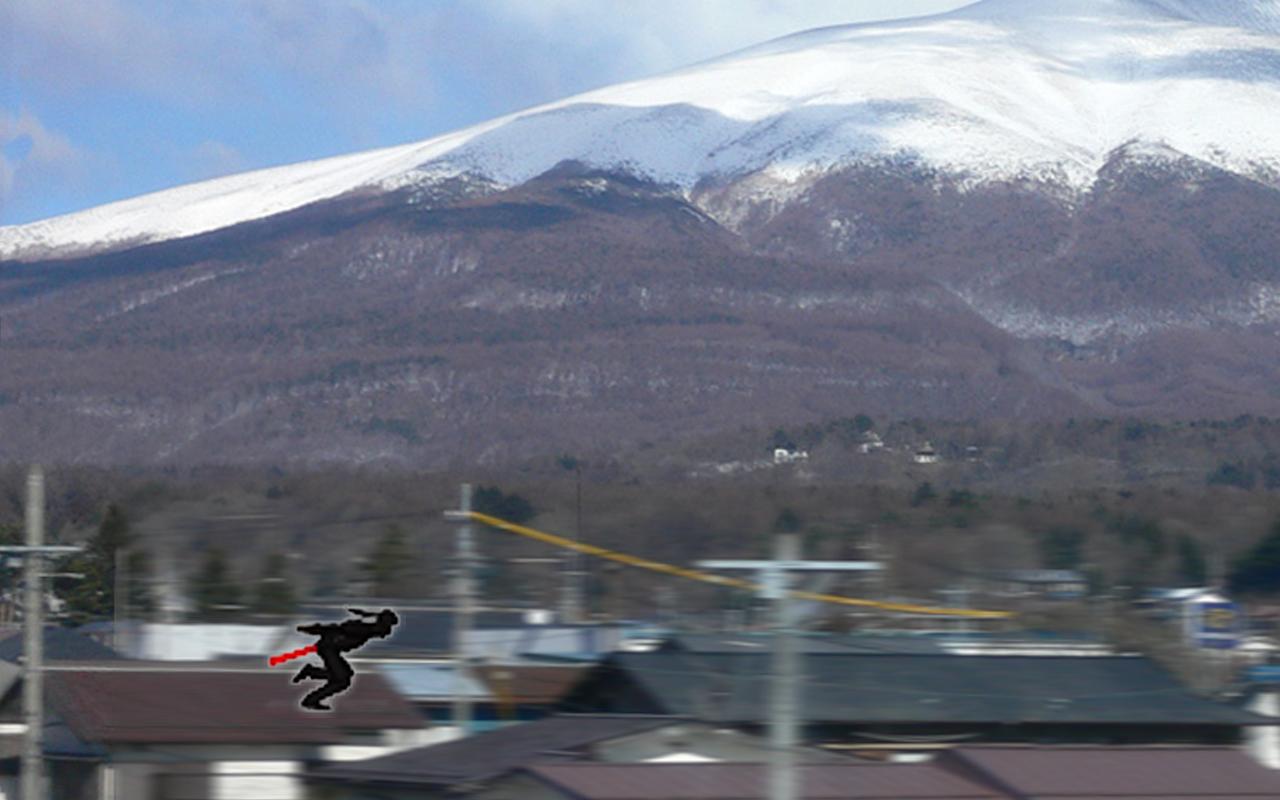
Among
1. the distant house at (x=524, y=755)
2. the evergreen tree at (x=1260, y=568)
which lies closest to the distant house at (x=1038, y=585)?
the evergreen tree at (x=1260, y=568)

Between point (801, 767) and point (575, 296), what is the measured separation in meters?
75.7

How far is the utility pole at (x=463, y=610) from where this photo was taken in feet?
48.9

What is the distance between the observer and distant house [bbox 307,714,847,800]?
12281mm

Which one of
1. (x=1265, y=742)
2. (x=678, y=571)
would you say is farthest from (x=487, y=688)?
(x=1265, y=742)

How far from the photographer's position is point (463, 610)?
14.9 m

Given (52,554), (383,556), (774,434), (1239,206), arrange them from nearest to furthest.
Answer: (52,554), (383,556), (774,434), (1239,206)

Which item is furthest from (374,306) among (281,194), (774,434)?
(774,434)

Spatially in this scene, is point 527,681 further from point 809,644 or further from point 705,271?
point 705,271

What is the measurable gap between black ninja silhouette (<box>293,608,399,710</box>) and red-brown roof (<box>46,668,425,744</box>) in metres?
0.50

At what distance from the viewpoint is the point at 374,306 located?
85062mm

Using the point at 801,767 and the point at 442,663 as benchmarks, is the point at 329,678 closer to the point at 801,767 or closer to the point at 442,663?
the point at 801,767

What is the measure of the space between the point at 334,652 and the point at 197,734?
1.68 meters

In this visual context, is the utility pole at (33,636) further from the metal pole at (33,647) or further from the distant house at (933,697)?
the distant house at (933,697)

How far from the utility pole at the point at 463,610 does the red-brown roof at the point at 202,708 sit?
88 centimetres
